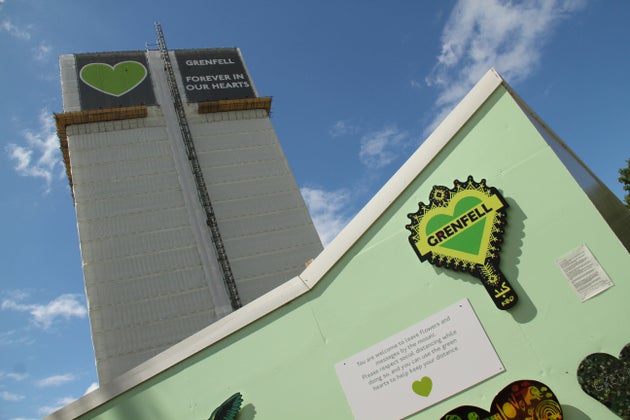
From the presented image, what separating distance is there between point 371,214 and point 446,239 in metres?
1.55

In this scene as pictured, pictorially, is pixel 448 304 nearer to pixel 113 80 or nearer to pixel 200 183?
pixel 200 183

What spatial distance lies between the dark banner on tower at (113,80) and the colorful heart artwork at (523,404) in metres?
31.5

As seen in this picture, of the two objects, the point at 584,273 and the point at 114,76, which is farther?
the point at 114,76

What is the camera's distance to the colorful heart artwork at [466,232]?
719 centimetres

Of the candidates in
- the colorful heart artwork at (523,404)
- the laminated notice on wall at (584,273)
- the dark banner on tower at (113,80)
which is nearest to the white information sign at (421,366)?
the colorful heart artwork at (523,404)

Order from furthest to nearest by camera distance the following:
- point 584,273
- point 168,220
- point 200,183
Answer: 1. point 200,183
2. point 168,220
3. point 584,273

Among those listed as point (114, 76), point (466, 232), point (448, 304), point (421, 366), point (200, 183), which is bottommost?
point (421, 366)

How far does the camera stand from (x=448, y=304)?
7.45m

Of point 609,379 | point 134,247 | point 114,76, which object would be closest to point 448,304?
point 609,379

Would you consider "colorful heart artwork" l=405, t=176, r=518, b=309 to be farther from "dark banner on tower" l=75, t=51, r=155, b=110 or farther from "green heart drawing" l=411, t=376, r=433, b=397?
"dark banner on tower" l=75, t=51, r=155, b=110

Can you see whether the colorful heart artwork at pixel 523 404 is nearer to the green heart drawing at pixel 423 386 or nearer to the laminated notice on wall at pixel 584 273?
the green heart drawing at pixel 423 386

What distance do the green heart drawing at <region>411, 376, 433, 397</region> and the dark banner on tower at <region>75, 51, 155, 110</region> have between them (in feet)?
99.9

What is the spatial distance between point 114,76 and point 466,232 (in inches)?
1285

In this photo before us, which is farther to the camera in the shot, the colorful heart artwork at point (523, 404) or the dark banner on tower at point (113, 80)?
the dark banner on tower at point (113, 80)
